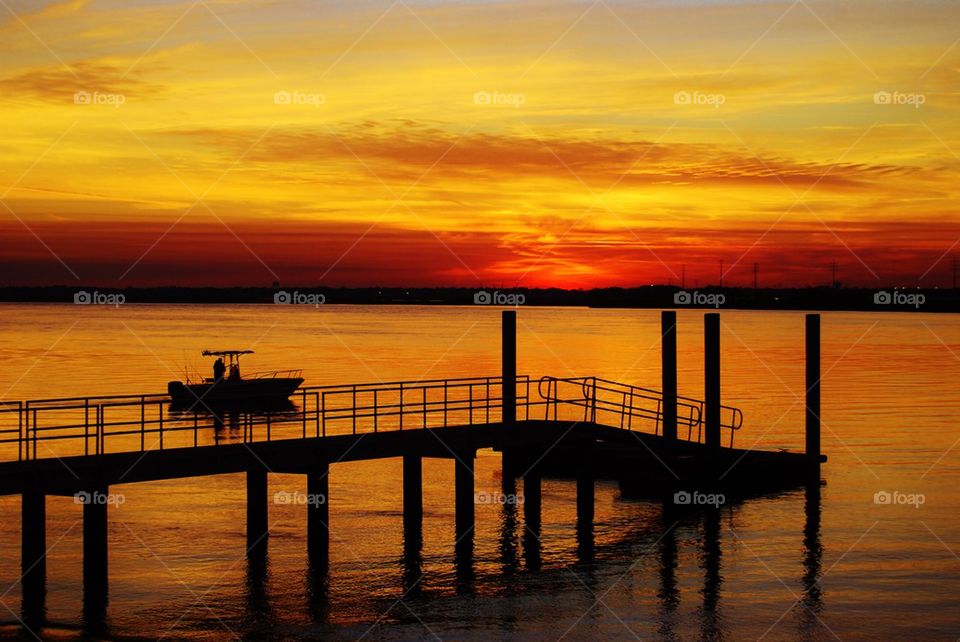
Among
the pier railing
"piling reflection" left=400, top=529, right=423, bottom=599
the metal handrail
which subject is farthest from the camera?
the pier railing

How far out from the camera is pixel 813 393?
41.4 m

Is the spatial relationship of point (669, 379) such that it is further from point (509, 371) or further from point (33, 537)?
point (33, 537)

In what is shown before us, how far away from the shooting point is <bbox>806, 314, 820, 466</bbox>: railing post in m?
41.1

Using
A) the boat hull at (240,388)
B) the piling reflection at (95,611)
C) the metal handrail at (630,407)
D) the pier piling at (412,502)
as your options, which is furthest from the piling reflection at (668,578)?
the boat hull at (240,388)

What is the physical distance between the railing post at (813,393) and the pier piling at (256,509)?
20445 mm

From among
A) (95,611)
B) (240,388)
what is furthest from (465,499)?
(240,388)

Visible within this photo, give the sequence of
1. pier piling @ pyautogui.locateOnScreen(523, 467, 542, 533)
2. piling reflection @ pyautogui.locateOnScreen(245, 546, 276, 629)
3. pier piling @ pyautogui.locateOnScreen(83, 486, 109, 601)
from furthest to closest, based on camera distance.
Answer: pier piling @ pyautogui.locateOnScreen(523, 467, 542, 533) → piling reflection @ pyautogui.locateOnScreen(245, 546, 276, 629) → pier piling @ pyautogui.locateOnScreen(83, 486, 109, 601)

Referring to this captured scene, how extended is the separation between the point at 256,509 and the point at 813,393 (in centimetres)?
2133

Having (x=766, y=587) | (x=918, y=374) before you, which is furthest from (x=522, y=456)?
(x=918, y=374)

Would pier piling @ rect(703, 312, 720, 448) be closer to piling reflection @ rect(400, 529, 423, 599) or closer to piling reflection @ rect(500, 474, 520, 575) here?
piling reflection @ rect(500, 474, 520, 575)

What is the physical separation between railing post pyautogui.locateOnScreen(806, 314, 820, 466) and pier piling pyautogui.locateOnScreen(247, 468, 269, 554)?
20445 mm

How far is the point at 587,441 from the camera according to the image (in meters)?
34.2

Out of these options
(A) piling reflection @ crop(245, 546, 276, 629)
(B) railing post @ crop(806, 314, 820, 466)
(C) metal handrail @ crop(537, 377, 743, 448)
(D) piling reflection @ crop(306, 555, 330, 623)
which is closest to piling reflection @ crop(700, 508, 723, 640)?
(C) metal handrail @ crop(537, 377, 743, 448)

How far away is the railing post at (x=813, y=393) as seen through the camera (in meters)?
41.1
